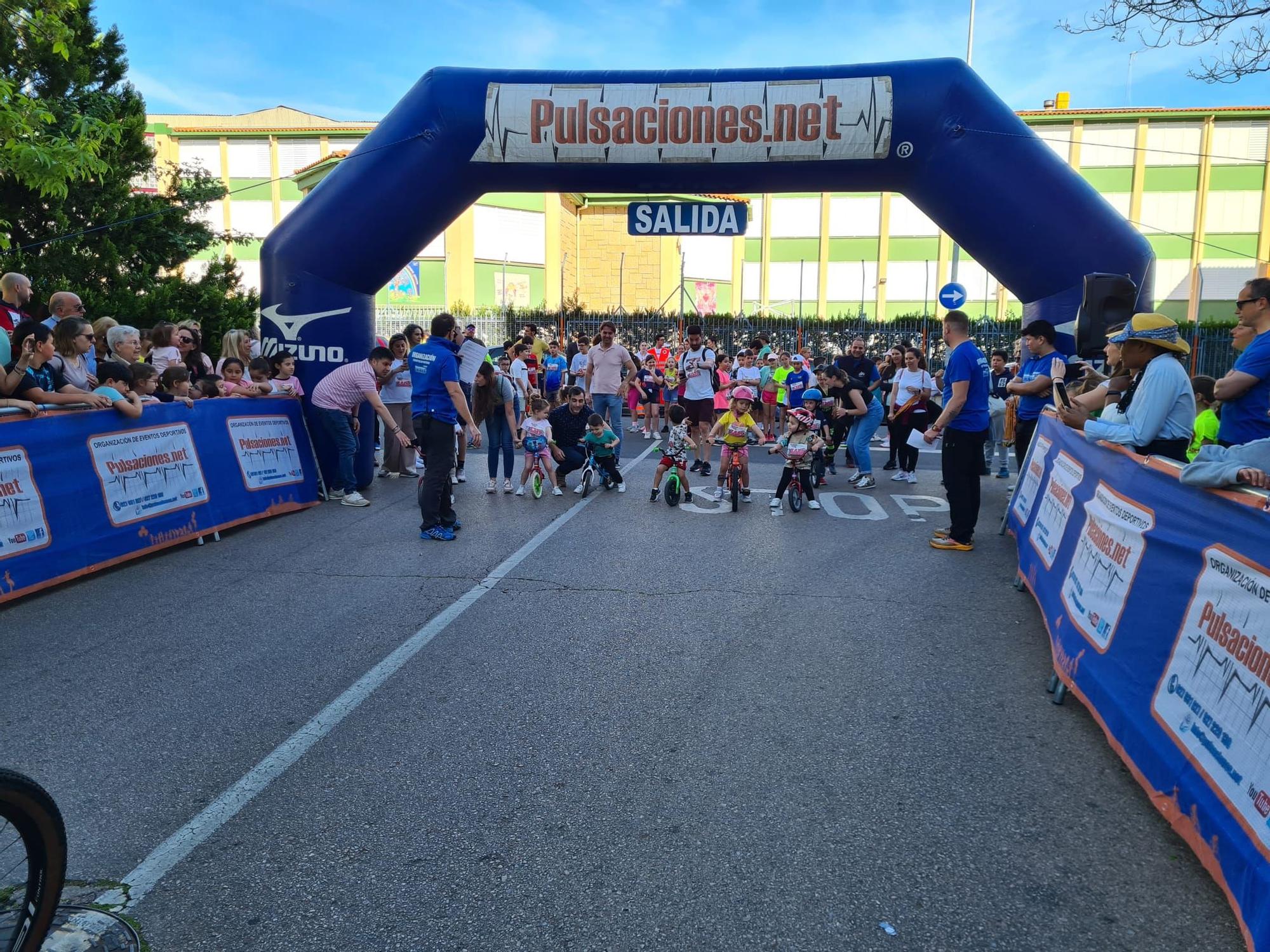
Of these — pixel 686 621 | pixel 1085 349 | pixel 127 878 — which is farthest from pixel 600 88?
pixel 127 878

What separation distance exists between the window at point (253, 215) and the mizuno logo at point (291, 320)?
4540cm

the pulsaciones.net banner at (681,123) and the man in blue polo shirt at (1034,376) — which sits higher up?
the pulsaciones.net banner at (681,123)

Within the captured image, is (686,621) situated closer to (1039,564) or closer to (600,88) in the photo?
(1039,564)

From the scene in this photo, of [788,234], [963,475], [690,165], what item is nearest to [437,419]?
[690,165]

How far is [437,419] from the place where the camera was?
27.1 feet

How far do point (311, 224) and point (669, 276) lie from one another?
4100 cm

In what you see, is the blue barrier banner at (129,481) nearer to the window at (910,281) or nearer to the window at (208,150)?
the window at (910,281)

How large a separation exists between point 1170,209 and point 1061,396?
5118cm

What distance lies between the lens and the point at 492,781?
3.53 metres

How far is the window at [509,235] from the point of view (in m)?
46.9

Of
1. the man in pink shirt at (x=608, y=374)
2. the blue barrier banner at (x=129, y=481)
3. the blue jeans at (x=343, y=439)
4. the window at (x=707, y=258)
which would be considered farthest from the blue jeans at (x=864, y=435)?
the window at (x=707, y=258)

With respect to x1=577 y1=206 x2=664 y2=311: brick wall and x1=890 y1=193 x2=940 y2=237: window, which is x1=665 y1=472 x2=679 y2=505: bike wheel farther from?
x1=890 y1=193 x2=940 y2=237: window

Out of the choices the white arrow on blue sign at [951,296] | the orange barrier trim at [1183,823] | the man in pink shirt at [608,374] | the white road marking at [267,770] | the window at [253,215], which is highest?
the window at [253,215]

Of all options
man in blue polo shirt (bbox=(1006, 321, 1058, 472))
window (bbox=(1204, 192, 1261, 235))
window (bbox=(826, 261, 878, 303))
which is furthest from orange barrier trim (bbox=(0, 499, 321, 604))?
window (bbox=(1204, 192, 1261, 235))
